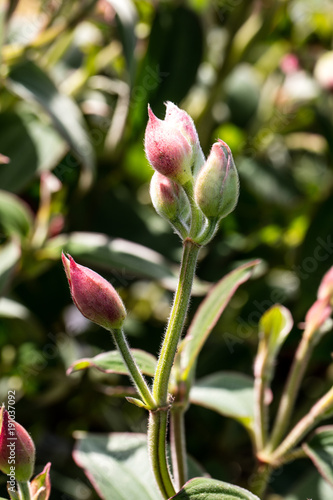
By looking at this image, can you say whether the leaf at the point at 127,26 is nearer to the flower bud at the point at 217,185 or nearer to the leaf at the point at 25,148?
the leaf at the point at 25,148

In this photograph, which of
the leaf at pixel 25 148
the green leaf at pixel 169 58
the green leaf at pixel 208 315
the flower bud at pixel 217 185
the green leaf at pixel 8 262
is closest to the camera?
the flower bud at pixel 217 185

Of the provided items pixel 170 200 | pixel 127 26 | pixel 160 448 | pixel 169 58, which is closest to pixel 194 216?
pixel 170 200

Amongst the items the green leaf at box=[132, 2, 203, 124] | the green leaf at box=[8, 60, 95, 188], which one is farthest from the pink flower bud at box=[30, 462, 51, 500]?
the green leaf at box=[132, 2, 203, 124]

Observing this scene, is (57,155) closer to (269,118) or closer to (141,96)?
(141,96)

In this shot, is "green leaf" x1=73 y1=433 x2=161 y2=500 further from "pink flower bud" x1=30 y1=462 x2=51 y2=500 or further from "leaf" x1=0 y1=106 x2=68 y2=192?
"leaf" x1=0 y1=106 x2=68 y2=192

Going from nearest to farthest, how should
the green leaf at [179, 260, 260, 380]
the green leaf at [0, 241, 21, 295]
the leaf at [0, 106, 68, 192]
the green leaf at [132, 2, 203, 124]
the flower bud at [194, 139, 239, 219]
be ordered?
1. the flower bud at [194, 139, 239, 219]
2. the green leaf at [179, 260, 260, 380]
3. the green leaf at [0, 241, 21, 295]
4. the leaf at [0, 106, 68, 192]
5. the green leaf at [132, 2, 203, 124]

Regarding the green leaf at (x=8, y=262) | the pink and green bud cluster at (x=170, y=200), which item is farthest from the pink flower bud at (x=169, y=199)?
the green leaf at (x=8, y=262)
